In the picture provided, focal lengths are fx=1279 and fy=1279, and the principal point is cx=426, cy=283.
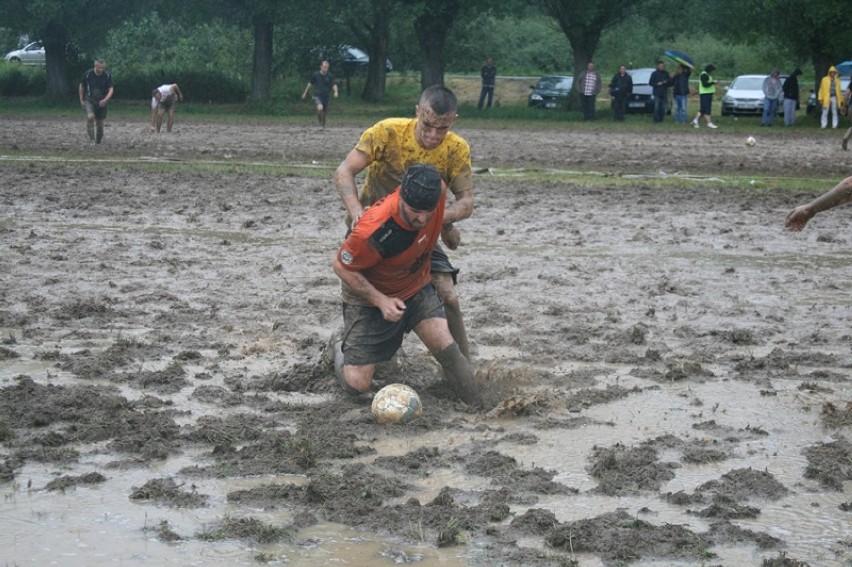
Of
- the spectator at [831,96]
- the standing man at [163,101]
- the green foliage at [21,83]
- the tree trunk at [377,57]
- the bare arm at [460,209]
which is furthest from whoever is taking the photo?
the tree trunk at [377,57]

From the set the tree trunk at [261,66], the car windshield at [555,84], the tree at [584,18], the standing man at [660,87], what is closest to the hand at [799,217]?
the standing man at [660,87]

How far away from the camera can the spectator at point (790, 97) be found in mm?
38750

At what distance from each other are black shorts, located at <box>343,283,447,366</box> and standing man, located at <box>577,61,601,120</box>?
33.9 meters

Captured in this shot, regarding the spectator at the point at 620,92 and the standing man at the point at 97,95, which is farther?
the spectator at the point at 620,92

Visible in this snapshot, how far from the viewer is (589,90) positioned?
41.1 meters

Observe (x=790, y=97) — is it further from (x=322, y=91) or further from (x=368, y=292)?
(x=368, y=292)

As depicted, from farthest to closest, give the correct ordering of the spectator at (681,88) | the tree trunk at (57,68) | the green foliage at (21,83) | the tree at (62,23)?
1. the green foliage at (21,83)
2. the tree trunk at (57,68)
3. the tree at (62,23)
4. the spectator at (681,88)

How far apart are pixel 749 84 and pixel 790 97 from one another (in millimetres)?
4445

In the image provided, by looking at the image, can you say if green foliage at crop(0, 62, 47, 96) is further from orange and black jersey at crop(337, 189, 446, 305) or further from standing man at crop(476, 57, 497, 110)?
orange and black jersey at crop(337, 189, 446, 305)

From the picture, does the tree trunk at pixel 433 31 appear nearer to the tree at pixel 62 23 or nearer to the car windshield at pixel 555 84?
the car windshield at pixel 555 84

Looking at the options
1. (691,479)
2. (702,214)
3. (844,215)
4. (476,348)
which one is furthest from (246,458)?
(844,215)

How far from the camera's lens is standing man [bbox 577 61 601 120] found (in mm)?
41156

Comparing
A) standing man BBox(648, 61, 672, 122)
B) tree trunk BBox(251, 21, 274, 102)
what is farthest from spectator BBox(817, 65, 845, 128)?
tree trunk BBox(251, 21, 274, 102)

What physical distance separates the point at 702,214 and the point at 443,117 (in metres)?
8.63
